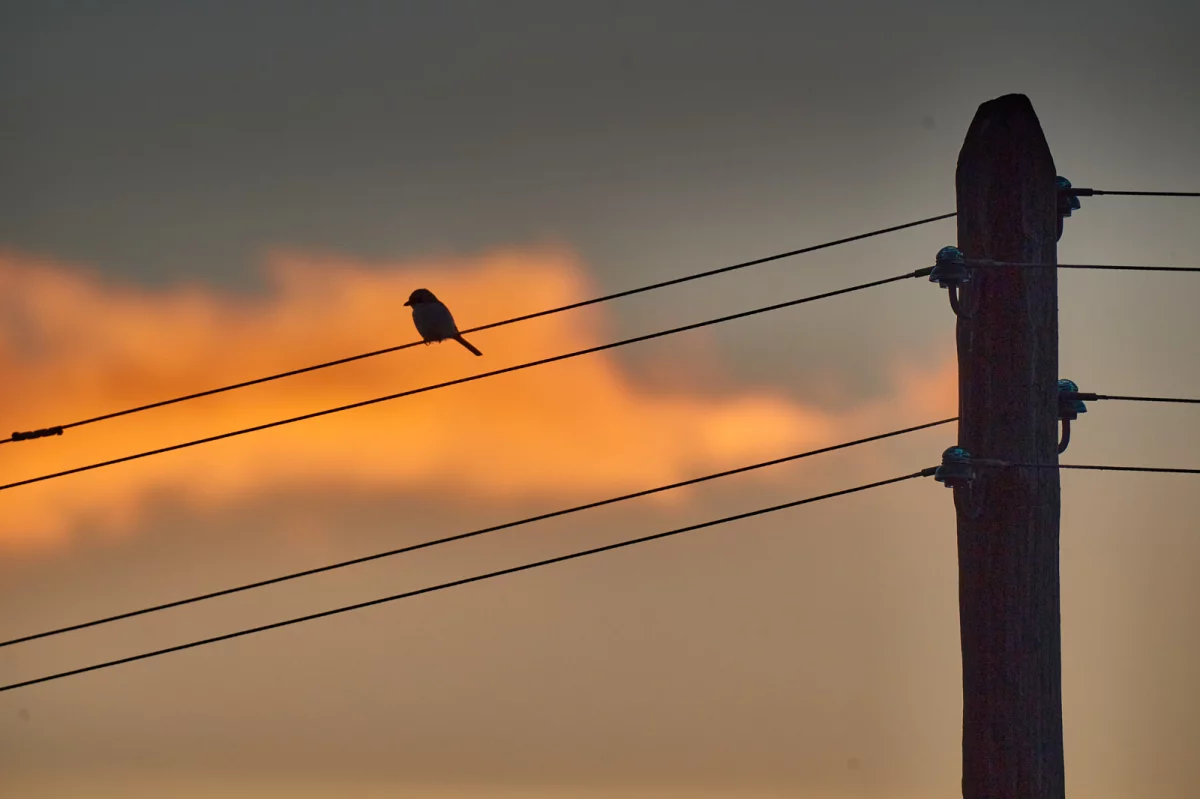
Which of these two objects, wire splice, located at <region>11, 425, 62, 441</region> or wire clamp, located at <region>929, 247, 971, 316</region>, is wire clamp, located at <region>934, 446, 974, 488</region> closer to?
wire clamp, located at <region>929, 247, 971, 316</region>

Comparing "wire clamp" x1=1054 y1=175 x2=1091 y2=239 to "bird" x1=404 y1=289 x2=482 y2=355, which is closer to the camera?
"wire clamp" x1=1054 y1=175 x2=1091 y2=239

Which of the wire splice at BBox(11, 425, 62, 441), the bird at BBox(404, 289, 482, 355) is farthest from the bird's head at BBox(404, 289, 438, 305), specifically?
the wire splice at BBox(11, 425, 62, 441)

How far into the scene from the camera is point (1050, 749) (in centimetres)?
871

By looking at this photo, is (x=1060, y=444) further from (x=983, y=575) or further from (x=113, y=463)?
(x=113, y=463)

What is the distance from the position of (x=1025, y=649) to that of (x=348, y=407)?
546 cm

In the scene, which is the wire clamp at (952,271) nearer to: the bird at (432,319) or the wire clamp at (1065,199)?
the wire clamp at (1065,199)

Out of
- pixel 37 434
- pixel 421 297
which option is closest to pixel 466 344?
pixel 421 297

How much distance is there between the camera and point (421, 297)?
17.2 meters

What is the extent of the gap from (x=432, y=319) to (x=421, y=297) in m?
0.57

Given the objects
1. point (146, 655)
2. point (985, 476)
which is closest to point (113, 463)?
point (146, 655)

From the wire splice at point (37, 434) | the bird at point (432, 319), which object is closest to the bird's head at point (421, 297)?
the bird at point (432, 319)

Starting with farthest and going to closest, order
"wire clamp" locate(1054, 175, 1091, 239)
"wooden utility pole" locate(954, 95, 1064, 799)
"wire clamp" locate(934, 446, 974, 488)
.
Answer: "wire clamp" locate(1054, 175, 1091, 239) → "wire clamp" locate(934, 446, 974, 488) → "wooden utility pole" locate(954, 95, 1064, 799)

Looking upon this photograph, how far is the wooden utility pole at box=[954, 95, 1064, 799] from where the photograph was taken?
28.5ft

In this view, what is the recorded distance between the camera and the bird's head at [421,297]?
56.1 feet
